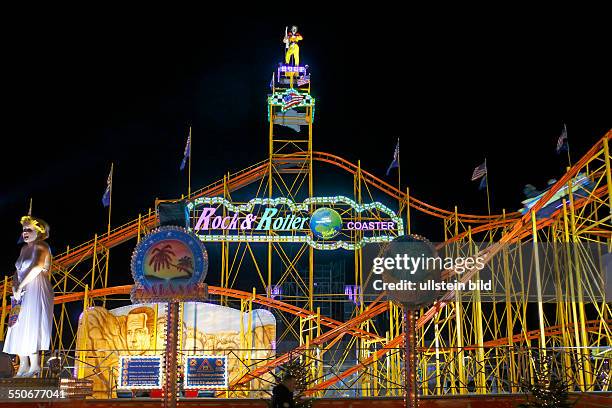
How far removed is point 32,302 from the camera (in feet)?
28.9

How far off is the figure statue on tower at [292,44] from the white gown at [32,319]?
14.3 meters

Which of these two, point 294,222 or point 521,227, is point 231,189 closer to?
point 294,222

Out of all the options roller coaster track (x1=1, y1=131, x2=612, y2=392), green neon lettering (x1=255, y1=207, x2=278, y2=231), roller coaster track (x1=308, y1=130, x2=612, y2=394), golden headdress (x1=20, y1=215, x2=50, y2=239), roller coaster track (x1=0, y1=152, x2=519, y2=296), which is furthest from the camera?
green neon lettering (x1=255, y1=207, x2=278, y2=231)

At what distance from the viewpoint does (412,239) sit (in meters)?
7.69

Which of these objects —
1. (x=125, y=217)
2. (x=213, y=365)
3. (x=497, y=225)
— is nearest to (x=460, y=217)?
(x=497, y=225)

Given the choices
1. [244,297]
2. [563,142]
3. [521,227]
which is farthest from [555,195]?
[244,297]

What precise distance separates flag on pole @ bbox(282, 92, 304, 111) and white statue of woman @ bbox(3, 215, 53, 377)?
12.7 meters

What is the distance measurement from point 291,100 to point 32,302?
13351mm

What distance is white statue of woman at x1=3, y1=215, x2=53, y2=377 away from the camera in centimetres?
864

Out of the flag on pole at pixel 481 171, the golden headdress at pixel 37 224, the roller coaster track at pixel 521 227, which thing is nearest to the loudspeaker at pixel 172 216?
the golden headdress at pixel 37 224

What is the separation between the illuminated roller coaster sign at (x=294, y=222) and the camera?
65.8 ft

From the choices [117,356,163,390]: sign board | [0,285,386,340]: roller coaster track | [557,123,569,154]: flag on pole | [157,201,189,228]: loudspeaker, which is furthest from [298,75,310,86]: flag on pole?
[157,201,189,228]: loudspeaker

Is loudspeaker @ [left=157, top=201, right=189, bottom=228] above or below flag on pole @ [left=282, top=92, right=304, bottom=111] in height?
below

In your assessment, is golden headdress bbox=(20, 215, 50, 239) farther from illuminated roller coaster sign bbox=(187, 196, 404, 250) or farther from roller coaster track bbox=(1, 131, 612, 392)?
illuminated roller coaster sign bbox=(187, 196, 404, 250)
